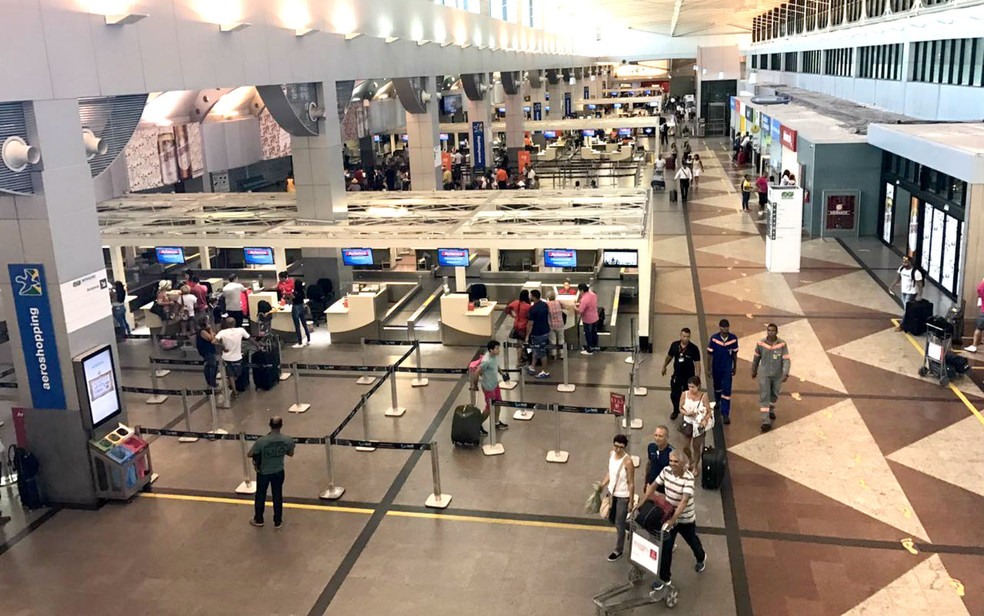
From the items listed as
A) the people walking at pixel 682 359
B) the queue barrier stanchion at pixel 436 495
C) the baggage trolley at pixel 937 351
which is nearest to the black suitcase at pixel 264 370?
the queue barrier stanchion at pixel 436 495

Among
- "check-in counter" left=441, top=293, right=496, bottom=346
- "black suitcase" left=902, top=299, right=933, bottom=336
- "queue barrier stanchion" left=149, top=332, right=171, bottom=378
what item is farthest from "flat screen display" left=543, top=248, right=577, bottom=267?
"queue barrier stanchion" left=149, top=332, right=171, bottom=378

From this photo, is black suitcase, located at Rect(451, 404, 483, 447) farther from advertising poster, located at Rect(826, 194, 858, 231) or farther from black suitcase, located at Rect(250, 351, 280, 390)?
advertising poster, located at Rect(826, 194, 858, 231)

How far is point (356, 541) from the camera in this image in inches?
344

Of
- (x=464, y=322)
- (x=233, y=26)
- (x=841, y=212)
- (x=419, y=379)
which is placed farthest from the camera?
(x=841, y=212)

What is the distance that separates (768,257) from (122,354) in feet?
47.7

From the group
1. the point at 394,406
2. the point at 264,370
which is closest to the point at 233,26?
the point at 264,370

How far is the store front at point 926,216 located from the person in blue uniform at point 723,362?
6.64 meters

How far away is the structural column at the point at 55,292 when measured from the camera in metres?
9.08

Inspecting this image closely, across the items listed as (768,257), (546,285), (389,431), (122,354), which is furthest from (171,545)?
(768,257)

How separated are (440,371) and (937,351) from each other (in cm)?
743

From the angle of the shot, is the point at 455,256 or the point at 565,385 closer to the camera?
the point at 565,385

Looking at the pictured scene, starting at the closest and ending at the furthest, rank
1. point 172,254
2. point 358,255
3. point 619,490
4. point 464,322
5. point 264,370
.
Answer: point 619,490 → point 264,370 → point 464,322 → point 358,255 → point 172,254

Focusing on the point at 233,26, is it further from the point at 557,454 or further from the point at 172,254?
the point at 557,454

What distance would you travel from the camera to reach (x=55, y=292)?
30.5ft
